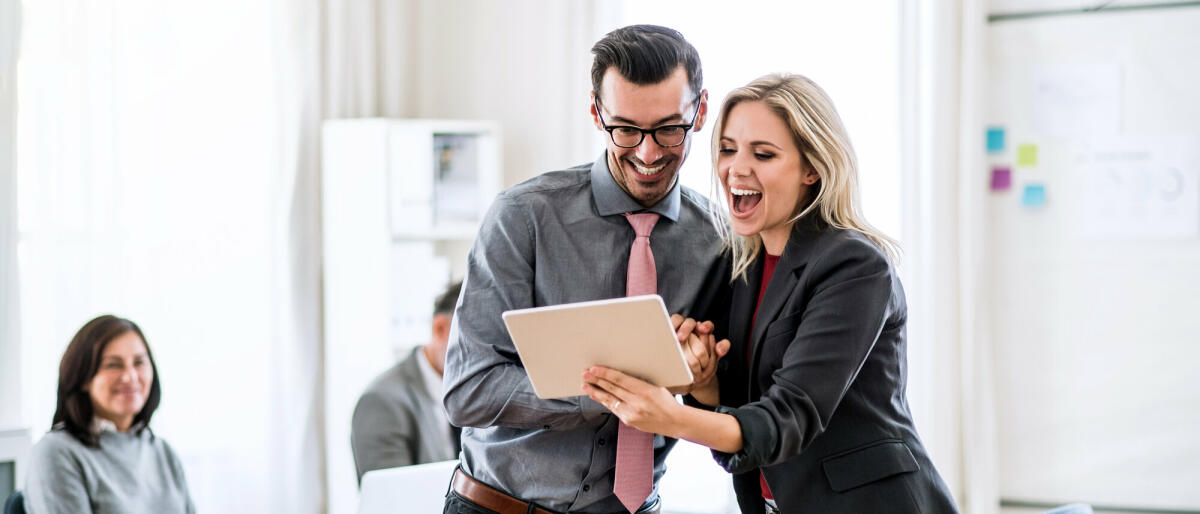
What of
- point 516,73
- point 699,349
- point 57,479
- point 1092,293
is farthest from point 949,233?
point 57,479

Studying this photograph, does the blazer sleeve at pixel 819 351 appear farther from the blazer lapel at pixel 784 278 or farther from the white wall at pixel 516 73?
the white wall at pixel 516 73

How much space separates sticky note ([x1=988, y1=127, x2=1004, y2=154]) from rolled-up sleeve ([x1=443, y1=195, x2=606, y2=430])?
2662 millimetres

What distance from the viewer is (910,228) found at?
400 centimetres

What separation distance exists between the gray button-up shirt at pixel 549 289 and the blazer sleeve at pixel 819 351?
10.7 inches

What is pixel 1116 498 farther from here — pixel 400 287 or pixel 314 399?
pixel 314 399

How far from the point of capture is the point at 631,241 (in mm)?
1857

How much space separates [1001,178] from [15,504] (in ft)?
10.9

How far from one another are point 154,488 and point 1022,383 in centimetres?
299

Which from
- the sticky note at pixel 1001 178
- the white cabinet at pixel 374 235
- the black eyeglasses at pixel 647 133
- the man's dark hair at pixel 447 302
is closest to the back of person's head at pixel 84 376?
the man's dark hair at pixel 447 302

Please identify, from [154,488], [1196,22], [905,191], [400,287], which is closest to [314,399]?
[400,287]

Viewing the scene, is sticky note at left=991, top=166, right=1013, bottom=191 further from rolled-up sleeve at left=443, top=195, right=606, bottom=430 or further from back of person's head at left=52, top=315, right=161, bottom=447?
back of person's head at left=52, top=315, right=161, bottom=447

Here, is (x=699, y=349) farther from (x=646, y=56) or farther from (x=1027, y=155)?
(x=1027, y=155)

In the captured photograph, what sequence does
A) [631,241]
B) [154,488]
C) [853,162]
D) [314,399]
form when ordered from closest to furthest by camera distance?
[853,162], [631,241], [154,488], [314,399]

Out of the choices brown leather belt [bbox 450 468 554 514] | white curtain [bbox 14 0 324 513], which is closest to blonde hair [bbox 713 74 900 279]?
brown leather belt [bbox 450 468 554 514]
